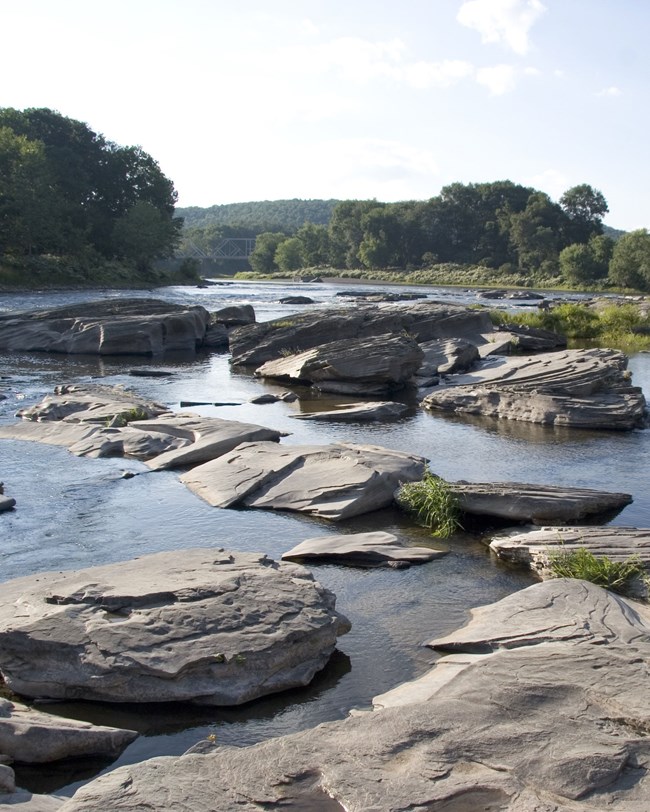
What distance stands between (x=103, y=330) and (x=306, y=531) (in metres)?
23.9

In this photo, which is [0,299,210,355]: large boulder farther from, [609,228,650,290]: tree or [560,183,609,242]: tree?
[560,183,609,242]: tree

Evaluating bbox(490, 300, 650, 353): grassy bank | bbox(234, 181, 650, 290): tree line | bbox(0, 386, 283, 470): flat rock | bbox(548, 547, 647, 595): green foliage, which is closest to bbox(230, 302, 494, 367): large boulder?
bbox(490, 300, 650, 353): grassy bank

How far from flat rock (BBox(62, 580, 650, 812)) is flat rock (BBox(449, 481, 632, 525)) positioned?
5147 millimetres

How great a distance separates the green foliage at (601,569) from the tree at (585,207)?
132045mm

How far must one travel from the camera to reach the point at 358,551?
10.7 m

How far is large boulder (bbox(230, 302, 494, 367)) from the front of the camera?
30.5 metres

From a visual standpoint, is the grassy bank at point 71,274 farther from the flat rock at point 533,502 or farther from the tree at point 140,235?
the flat rock at point 533,502

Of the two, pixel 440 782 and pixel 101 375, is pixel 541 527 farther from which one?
pixel 101 375

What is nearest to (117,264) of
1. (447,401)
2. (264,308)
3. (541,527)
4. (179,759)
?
(264,308)

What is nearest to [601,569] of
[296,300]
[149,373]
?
[149,373]

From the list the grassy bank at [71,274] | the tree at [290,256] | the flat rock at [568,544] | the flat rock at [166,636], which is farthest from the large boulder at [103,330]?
the tree at [290,256]

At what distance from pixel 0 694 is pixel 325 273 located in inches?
5345

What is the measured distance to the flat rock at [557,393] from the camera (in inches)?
778

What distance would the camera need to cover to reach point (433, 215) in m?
147
